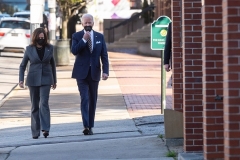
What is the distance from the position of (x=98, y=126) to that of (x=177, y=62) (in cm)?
336

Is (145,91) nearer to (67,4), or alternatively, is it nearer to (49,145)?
(49,145)

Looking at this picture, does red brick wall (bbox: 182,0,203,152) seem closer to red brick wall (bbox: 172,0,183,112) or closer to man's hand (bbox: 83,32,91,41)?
red brick wall (bbox: 172,0,183,112)

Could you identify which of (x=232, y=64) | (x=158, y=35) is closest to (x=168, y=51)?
(x=158, y=35)

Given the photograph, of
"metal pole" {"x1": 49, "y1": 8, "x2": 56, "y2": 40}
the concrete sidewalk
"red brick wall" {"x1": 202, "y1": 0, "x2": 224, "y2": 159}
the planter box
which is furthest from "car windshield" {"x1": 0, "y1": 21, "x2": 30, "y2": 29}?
"red brick wall" {"x1": 202, "y1": 0, "x2": 224, "y2": 159}

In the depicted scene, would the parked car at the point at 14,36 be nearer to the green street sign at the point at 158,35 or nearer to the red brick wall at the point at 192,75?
the green street sign at the point at 158,35

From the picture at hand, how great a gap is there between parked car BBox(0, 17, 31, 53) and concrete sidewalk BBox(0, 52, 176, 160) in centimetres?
791

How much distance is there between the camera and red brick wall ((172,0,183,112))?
9672mm

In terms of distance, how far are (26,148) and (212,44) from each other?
13.2ft

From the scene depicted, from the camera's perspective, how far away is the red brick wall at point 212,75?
23.3 feet

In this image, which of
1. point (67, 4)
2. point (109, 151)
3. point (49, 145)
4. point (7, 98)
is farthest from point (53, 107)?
point (67, 4)

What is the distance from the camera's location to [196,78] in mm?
8625

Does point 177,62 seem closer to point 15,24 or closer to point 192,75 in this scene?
point 192,75

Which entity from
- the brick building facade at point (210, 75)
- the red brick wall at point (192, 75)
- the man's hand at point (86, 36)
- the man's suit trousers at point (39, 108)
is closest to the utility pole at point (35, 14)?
the man's suit trousers at point (39, 108)

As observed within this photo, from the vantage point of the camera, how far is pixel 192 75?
28.3 feet
